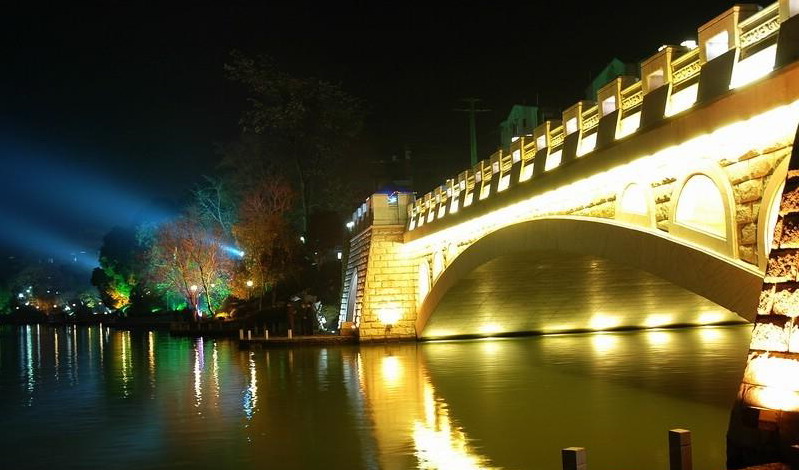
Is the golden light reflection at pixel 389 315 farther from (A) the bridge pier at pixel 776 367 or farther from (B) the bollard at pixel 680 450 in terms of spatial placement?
(B) the bollard at pixel 680 450

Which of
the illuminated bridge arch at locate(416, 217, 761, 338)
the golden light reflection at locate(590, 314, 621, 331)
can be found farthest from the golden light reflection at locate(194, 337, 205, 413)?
the golden light reflection at locate(590, 314, 621, 331)

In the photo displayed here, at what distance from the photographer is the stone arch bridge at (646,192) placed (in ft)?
A: 35.3

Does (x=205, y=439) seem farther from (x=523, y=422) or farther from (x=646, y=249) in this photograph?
(x=646, y=249)

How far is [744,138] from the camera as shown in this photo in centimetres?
1119

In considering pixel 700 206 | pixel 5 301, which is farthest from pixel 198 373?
pixel 5 301

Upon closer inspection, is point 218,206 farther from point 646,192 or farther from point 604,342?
point 646,192

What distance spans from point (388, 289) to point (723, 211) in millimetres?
23397

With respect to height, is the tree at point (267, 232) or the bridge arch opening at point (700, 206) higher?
the tree at point (267, 232)

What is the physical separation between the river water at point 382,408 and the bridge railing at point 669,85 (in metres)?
5.22

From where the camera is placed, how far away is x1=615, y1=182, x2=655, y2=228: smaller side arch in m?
14.1

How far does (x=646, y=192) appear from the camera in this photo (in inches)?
561

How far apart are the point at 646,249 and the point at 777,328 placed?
264 inches

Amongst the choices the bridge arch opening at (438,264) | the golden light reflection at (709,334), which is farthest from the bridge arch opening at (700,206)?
the golden light reflection at (709,334)

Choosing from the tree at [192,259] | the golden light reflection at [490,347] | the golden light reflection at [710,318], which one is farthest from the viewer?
the tree at [192,259]
